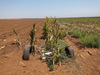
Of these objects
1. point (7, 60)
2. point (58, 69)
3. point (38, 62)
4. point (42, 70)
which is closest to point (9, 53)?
point (7, 60)

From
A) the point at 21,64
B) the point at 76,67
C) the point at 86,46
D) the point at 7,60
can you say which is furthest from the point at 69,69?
the point at 86,46

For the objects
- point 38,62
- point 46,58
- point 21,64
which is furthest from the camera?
point 46,58

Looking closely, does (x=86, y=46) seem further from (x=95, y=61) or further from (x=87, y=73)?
(x=87, y=73)

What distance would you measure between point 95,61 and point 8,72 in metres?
2.94

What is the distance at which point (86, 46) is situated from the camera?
14.2 ft

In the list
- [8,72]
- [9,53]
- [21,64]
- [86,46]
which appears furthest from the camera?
[86,46]

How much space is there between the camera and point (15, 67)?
2.46 metres

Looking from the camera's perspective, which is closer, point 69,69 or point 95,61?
point 69,69

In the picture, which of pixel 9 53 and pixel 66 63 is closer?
pixel 66 63

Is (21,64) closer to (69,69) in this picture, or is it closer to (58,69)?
(58,69)

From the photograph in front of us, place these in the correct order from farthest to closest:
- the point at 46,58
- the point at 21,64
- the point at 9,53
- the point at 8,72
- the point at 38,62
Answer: the point at 9,53, the point at 46,58, the point at 38,62, the point at 21,64, the point at 8,72

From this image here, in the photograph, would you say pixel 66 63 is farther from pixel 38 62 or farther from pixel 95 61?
pixel 95 61

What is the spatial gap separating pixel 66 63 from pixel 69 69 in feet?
0.86

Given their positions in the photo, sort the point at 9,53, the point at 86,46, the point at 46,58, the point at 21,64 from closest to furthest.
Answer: the point at 21,64
the point at 46,58
the point at 9,53
the point at 86,46
